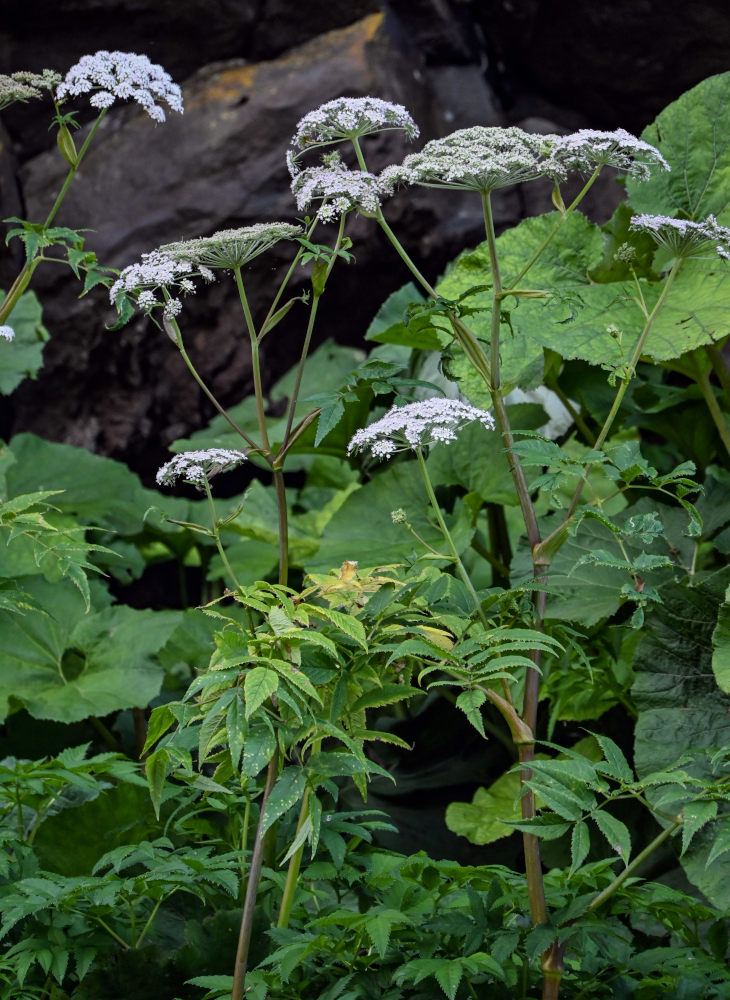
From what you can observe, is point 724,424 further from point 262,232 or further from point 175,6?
point 175,6

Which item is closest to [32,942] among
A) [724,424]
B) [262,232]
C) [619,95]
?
[262,232]

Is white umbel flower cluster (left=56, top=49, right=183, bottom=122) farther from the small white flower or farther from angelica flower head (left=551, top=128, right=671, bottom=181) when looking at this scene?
angelica flower head (left=551, top=128, right=671, bottom=181)

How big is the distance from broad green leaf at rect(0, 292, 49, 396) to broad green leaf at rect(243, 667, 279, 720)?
1927mm

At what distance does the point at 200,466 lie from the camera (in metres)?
1.07

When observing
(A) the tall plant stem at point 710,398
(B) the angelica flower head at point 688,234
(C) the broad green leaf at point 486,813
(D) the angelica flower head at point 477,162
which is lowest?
(C) the broad green leaf at point 486,813

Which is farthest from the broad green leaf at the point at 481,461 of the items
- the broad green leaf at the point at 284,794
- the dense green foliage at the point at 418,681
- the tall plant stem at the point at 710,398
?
the broad green leaf at the point at 284,794

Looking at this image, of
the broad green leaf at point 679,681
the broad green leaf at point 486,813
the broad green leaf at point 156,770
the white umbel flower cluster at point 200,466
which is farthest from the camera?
the broad green leaf at point 486,813

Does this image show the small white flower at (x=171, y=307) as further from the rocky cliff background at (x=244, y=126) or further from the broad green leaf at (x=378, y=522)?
the rocky cliff background at (x=244, y=126)

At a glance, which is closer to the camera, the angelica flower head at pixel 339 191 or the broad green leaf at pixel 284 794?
the broad green leaf at pixel 284 794

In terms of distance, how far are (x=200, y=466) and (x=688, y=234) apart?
24.8 inches

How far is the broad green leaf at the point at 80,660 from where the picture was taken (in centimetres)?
193

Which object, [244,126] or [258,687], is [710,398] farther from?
[244,126]

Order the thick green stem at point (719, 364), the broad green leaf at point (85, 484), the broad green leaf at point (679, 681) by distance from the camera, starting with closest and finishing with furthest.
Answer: the broad green leaf at point (679, 681)
the thick green stem at point (719, 364)
the broad green leaf at point (85, 484)

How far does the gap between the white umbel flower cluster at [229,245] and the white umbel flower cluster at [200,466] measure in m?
0.21
